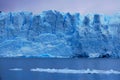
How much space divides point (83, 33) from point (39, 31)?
1279cm

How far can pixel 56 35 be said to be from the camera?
94.6 meters

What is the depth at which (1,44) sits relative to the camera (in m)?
93.4

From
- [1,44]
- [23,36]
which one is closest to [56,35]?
[23,36]

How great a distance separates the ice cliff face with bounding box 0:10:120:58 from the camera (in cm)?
9094

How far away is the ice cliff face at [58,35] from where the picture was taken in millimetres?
90938

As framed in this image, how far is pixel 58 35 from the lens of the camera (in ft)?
310

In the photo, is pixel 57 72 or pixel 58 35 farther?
pixel 58 35

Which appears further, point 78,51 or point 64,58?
point 64,58

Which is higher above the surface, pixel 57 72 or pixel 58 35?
pixel 57 72

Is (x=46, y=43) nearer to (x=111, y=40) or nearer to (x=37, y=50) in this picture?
(x=37, y=50)

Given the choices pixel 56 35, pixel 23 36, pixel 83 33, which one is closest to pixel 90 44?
pixel 83 33

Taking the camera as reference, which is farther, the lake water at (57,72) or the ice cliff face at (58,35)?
the ice cliff face at (58,35)

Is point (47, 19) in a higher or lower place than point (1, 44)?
higher

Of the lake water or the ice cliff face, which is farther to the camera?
the ice cliff face
